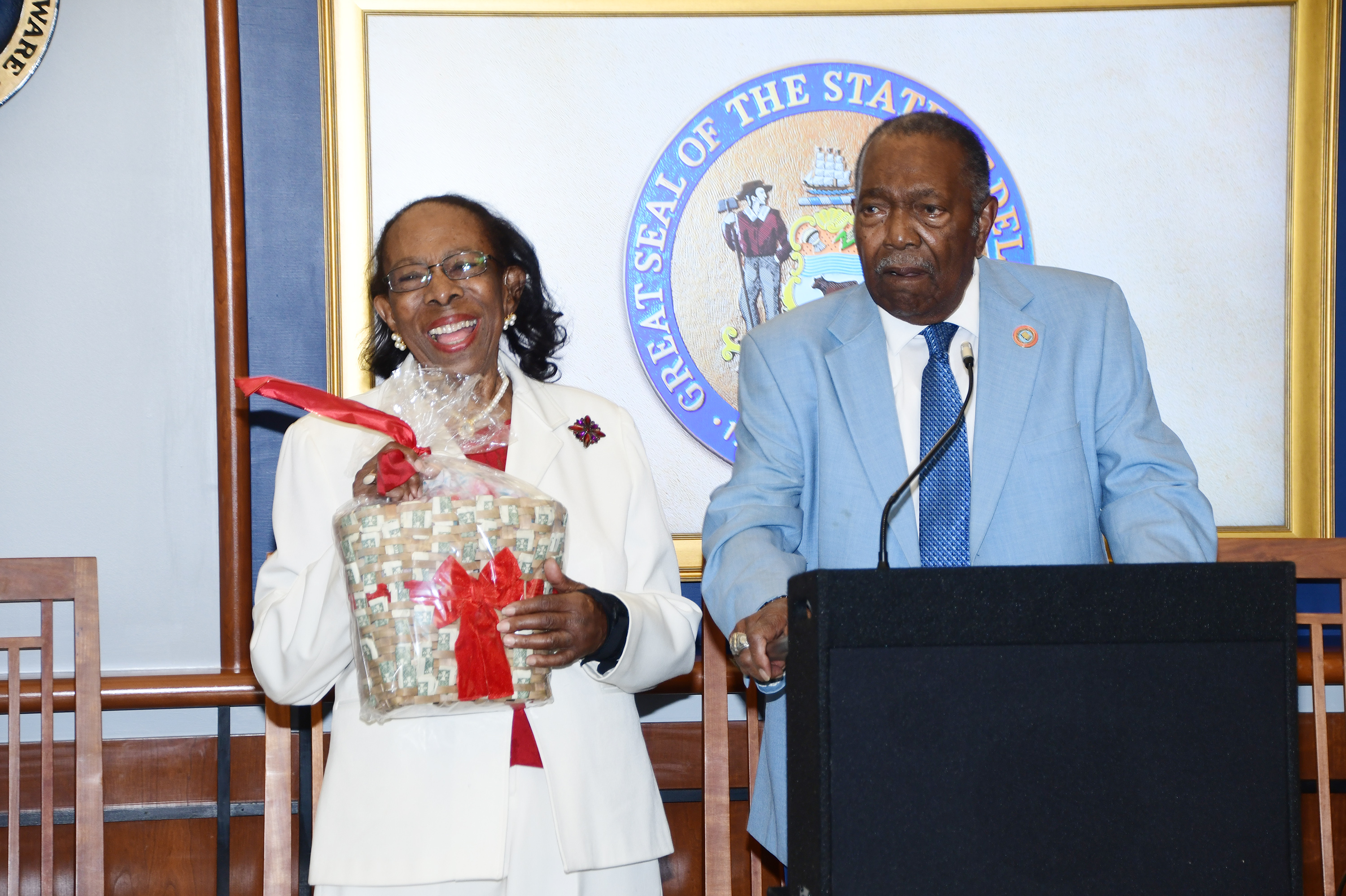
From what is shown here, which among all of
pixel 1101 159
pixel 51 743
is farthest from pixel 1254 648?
pixel 1101 159

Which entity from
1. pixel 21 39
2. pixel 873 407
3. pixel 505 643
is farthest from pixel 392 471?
pixel 21 39

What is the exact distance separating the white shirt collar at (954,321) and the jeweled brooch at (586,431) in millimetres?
468

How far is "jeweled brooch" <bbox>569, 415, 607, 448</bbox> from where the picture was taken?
1.86 metres

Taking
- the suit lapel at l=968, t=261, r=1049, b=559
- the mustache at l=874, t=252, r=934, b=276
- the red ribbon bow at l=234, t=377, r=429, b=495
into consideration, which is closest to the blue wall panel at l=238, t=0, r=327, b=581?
the red ribbon bow at l=234, t=377, r=429, b=495

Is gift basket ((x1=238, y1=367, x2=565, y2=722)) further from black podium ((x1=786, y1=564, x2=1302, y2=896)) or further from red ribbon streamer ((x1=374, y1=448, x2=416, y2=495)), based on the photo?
black podium ((x1=786, y1=564, x2=1302, y2=896))

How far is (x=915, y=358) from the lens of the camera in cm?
180

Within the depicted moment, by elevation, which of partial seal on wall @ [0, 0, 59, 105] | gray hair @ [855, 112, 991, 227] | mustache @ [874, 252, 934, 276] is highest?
partial seal on wall @ [0, 0, 59, 105]

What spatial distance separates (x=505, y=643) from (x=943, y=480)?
653mm

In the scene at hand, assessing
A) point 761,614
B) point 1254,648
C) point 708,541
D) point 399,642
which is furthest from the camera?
point 708,541

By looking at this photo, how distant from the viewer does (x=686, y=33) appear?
100 inches

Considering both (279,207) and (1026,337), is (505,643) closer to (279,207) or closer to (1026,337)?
(1026,337)

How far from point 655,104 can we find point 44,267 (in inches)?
51.5

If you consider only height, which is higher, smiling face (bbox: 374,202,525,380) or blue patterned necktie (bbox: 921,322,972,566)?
smiling face (bbox: 374,202,525,380)

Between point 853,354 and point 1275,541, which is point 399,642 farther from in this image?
point 1275,541
